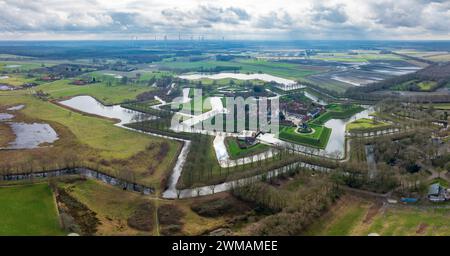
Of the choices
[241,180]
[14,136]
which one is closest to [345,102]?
[241,180]

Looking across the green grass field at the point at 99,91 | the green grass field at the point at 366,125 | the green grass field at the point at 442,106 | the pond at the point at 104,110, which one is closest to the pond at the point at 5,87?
the green grass field at the point at 99,91

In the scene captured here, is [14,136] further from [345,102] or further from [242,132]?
[345,102]

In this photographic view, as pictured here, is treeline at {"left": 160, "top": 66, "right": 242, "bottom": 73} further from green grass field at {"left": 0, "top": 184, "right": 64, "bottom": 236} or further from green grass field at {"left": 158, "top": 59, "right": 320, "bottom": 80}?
green grass field at {"left": 0, "top": 184, "right": 64, "bottom": 236}

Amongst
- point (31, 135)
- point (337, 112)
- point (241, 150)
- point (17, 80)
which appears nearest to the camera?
point (241, 150)

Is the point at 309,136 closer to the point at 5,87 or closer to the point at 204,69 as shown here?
the point at 5,87

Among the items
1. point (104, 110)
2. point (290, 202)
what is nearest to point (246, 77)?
point (104, 110)

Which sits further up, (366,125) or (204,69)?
(204,69)

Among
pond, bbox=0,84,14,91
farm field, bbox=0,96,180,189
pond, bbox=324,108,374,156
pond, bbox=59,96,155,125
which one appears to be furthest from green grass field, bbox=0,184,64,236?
pond, bbox=0,84,14,91
